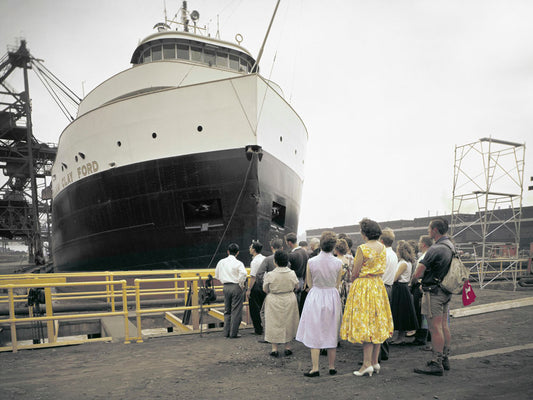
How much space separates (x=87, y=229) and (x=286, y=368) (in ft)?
36.7

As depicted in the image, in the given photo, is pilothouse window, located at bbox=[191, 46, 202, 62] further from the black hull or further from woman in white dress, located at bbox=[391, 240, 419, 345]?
woman in white dress, located at bbox=[391, 240, 419, 345]

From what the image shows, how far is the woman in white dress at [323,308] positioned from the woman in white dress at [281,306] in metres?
0.49

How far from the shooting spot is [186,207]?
11.0m

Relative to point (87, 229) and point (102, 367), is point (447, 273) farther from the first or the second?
point (87, 229)

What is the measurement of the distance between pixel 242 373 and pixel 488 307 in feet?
22.0

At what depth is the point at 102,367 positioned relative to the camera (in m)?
4.32

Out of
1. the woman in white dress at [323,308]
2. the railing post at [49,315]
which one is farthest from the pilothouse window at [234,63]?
the woman in white dress at [323,308]

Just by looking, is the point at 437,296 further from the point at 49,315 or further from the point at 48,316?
the point at 49,315

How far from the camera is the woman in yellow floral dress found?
381 centimetres

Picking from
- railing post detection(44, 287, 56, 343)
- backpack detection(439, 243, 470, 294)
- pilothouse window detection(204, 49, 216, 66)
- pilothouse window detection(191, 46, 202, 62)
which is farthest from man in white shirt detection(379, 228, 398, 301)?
pilothouse window detection(191, 46, 202, 62)

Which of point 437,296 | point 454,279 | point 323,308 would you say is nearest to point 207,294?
point 323,308

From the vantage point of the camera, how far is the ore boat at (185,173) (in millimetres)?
10773

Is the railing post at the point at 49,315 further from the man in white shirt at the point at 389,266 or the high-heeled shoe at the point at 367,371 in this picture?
the man in white shirt at the point at 389,266

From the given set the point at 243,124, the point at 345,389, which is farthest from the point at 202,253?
the point at 345,389
